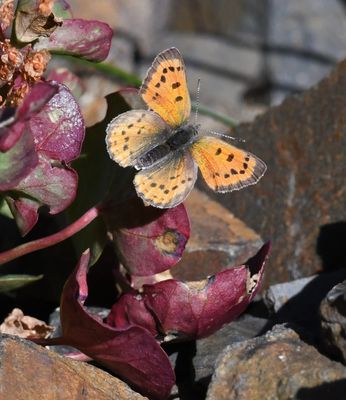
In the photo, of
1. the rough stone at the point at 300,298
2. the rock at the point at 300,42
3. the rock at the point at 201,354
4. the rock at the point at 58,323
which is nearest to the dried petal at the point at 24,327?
the rock at the point at 58,323

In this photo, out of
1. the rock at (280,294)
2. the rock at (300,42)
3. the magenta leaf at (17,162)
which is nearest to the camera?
the magenta leaf at (17,162)

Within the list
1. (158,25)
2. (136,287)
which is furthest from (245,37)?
(136,287)

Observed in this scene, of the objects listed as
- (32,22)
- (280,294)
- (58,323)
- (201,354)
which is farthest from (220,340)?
(32,22)

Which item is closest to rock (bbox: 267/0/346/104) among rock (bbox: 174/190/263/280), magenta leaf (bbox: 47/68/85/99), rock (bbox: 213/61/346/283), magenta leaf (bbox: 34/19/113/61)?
rock (bbox: 213/61/346/283)

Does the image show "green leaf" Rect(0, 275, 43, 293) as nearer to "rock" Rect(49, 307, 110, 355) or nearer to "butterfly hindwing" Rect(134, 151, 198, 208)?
"rock" Rect(49, 307, 110, 355)

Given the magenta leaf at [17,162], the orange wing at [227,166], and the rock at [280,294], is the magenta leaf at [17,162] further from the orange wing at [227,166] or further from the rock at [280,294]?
the rock at [280,294]

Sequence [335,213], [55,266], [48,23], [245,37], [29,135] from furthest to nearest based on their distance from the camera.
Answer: [245,37], [335,213], [55,266], [48,23], [29,135]

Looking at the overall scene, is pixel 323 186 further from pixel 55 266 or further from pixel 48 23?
pixel 48 23
